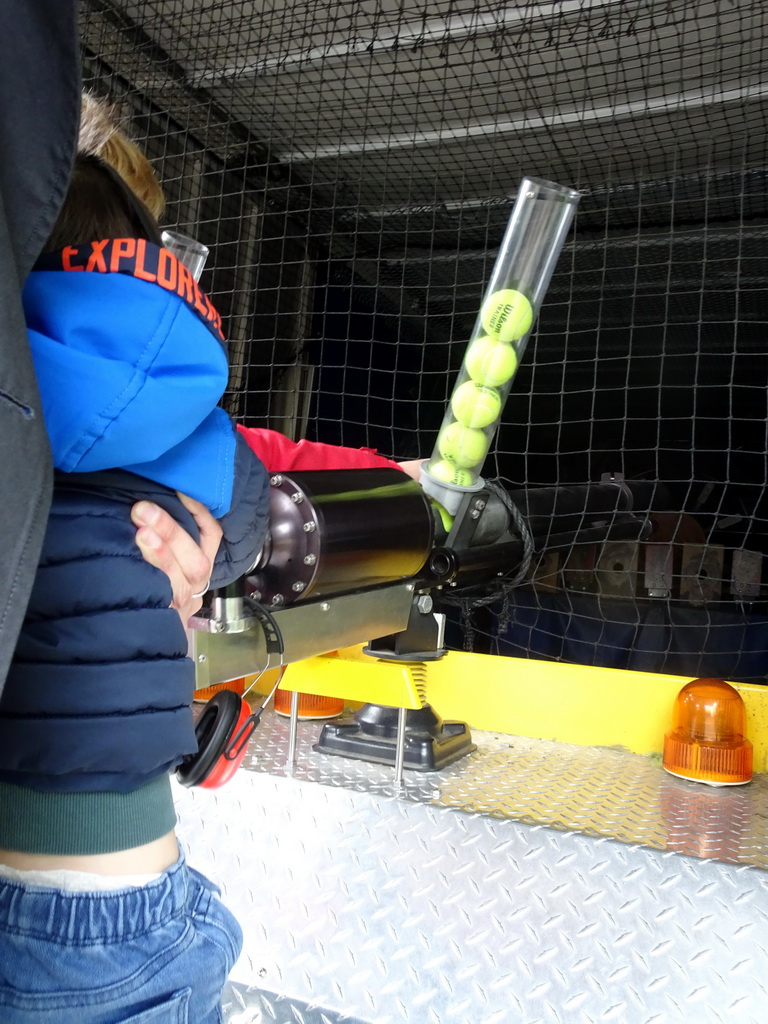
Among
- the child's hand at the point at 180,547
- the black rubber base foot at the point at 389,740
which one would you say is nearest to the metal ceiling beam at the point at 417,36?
the black rubber base foot at the point at 389,740

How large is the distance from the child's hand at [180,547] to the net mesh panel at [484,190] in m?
0.88

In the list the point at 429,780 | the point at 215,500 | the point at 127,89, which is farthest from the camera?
the point at 127,89

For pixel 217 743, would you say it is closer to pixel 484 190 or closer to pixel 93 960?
pixel 93 960

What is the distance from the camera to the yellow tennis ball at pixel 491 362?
1.20 metres

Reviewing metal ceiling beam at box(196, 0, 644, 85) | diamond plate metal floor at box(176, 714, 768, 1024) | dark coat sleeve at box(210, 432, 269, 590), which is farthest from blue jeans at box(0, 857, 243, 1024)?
metal ceiling beam at box(196, 0, 644, 85)

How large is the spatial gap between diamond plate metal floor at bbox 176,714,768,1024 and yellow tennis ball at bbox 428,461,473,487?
1.44ft

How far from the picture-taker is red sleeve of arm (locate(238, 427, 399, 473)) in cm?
123

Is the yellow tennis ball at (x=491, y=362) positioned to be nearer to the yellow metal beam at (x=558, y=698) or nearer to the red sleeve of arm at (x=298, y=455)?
the red sleeve of arm at (x=298, y=455)

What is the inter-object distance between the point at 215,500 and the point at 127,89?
231 centimetres

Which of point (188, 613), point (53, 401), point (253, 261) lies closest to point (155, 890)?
point (188, 613)

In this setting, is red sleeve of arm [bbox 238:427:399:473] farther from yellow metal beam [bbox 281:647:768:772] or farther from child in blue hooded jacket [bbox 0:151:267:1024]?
child in blue hooded jacket [bbox 0:151:267:1024]

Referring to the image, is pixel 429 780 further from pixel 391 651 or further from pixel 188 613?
pixel 188 613

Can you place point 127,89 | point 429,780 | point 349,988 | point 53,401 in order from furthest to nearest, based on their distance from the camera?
1. point 127,89
2. point 429,780
3. point 349,988
4. point 53,401

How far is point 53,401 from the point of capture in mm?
489
